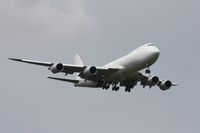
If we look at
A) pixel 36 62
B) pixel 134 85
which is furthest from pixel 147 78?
pixel 36 62

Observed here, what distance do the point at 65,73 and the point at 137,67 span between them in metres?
8.89

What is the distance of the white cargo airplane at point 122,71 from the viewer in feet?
303

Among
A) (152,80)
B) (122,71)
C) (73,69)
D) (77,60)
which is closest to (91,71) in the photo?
(73,69)

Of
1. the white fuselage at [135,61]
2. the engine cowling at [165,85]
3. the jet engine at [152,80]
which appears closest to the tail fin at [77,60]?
the jet engine at [152,80]

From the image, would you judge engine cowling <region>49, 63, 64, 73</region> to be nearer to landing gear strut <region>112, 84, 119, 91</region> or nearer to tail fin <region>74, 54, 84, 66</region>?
landing gear strut <region>112, 84, 119, 91</region>

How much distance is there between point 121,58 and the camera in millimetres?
96688

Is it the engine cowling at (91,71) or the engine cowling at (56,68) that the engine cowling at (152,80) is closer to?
the engine cowling at (91,71)

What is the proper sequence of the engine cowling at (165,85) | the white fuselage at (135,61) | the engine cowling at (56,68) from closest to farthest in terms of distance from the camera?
the white fuselage at (135,61) < the engine cowling at (56,68) < the engine cowling at (165,85)

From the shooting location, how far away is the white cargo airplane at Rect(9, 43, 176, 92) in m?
92.4

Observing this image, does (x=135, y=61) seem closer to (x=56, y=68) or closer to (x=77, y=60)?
(x=56, y=68)

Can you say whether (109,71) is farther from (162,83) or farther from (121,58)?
(162,83)

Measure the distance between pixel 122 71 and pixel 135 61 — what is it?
7.37 ft

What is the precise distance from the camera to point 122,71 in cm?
9394

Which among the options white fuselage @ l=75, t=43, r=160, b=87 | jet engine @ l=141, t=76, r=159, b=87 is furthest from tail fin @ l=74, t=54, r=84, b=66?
white fuselage @ l=75, t=43, r=160, b=87
